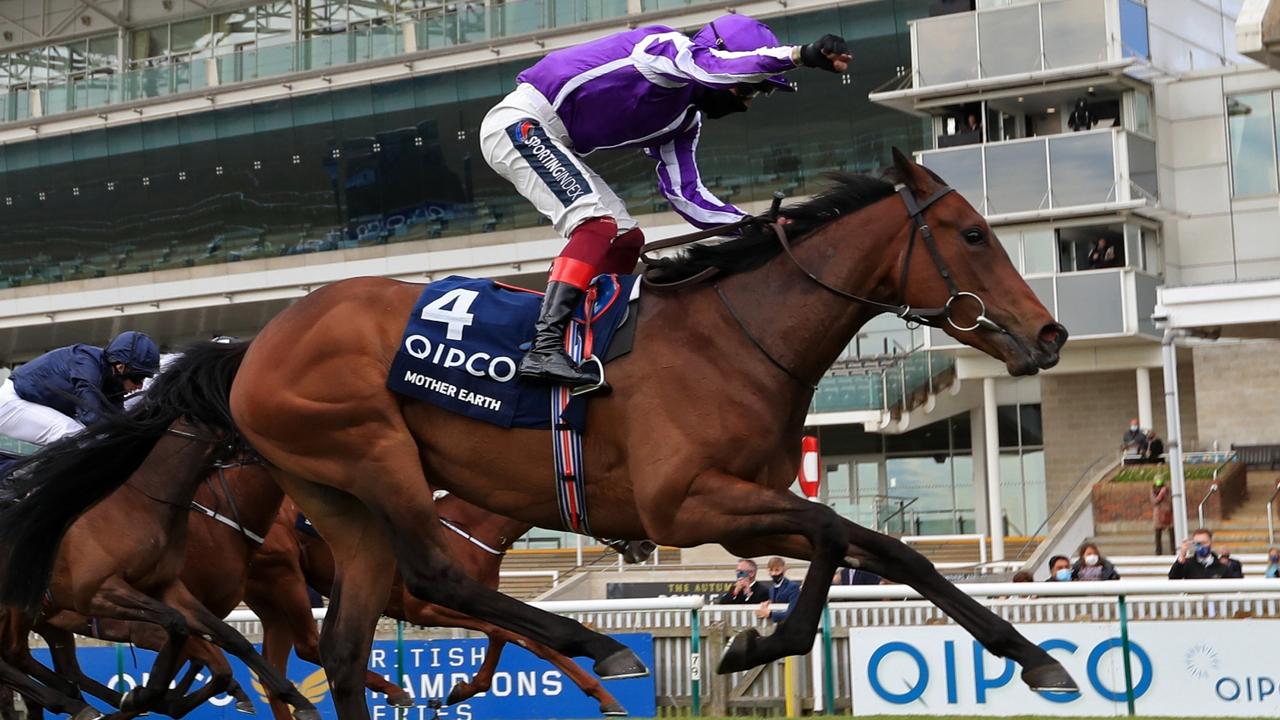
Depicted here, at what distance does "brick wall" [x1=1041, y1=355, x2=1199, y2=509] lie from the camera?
23.5 metres

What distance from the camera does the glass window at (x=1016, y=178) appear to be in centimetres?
2211

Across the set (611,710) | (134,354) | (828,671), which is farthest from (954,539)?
(134,354)

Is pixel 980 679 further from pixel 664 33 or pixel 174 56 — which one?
pixel 174 56

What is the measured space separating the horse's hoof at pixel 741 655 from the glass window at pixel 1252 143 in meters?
20.1

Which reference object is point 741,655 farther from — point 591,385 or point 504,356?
point 504,356

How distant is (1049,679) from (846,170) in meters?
17.9

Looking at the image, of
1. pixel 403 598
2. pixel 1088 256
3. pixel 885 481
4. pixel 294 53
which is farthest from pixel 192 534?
pixel 294 53

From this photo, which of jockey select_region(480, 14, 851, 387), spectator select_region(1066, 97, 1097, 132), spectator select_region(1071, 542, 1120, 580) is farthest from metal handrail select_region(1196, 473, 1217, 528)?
jockey select_region(480, 14, 851, 387)

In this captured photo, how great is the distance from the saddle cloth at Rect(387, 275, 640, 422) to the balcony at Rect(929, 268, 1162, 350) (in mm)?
17479

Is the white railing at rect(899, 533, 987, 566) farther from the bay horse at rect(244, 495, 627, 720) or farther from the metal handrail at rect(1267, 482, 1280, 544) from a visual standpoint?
the bay horse at rect(244, 495, 627, 720)

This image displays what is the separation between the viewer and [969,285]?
4859mm

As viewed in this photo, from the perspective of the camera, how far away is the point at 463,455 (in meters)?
5.09

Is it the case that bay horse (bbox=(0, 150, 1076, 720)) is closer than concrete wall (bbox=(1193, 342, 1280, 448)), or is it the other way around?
bay horse (bbox=(0, 150, 1076, 720))

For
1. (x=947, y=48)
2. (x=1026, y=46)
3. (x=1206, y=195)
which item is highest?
(x=947, y=48)
